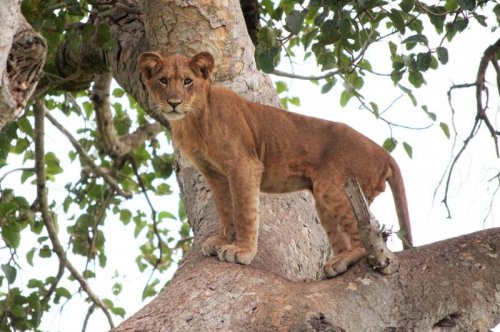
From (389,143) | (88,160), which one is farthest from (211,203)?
(88,160)

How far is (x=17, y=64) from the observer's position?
3385 mm

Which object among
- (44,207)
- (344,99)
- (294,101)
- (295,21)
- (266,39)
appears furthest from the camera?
(294,101)

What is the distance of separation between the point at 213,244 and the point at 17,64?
2.04m

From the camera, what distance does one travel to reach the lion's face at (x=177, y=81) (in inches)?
208

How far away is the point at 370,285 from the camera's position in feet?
13.4

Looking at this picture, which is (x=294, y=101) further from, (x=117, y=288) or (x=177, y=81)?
(x=177, y=81)

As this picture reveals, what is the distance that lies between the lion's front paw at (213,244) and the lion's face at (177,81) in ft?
2.58

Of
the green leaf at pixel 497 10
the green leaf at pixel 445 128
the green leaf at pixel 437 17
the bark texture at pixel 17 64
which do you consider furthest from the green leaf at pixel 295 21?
the green leaf at pixel 445 128

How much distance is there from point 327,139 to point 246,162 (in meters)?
0.54

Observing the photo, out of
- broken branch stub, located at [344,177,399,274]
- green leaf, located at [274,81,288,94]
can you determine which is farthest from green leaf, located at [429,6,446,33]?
green leaf, located at [274,81,288,94]

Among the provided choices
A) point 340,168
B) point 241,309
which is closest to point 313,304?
point 241,309

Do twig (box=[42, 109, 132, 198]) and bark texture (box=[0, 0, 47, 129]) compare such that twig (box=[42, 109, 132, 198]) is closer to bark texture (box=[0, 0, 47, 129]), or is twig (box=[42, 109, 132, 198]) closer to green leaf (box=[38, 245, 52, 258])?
green leaf (box=[38, 245, 52, 258])

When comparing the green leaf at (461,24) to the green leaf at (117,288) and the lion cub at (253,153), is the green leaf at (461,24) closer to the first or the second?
the lion cub at (253,153)

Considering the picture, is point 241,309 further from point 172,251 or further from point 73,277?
point 172,251
